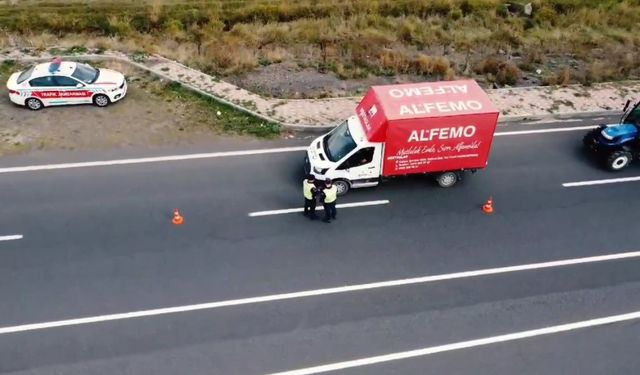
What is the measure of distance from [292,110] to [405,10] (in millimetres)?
13604

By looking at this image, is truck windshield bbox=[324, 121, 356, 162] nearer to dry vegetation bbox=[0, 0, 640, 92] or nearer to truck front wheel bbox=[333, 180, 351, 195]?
truck front wheel bbox=[333, 180, 351, 195]

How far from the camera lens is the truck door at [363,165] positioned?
15.2m

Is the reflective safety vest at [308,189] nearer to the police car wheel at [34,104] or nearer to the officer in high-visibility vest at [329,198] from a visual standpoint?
the officer in high-visibility vest at [329,198]

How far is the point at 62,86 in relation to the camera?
1850 cm

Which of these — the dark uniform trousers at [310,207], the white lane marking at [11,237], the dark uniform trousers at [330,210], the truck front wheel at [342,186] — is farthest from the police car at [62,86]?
the dark uniform trousers at [330,210]

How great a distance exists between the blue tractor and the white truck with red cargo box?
418 centimetres

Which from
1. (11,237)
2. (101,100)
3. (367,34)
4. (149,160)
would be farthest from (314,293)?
(367,34)

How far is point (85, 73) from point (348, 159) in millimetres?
9676

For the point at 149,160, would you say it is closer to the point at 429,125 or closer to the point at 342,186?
the point at 342,186

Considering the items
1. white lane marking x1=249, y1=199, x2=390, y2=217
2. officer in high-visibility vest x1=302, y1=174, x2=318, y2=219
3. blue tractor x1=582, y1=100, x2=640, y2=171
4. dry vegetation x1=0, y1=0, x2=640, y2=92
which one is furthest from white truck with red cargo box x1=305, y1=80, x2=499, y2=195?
dry vegetation x1=0, y1=0, x2=640, y2=92

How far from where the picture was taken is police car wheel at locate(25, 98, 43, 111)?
60.6ft

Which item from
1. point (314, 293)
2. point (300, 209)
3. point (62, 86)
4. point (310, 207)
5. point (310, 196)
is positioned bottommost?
point (314, 293)

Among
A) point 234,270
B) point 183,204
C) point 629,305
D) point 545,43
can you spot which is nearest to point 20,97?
point 183,204

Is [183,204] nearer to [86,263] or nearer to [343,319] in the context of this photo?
[86,263]
